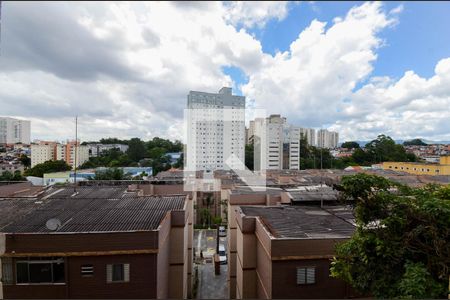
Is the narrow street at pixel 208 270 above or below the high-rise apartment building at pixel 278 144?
below

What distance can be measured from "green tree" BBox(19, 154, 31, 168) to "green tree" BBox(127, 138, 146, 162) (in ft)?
41.6

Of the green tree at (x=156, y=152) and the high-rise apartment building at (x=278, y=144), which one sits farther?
the green tree at (x=156, y=152)

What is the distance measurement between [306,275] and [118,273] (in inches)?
127

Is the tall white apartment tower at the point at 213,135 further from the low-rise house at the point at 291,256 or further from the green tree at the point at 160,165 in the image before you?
the low-rise house at the point at 291,256

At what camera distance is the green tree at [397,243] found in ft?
8.29

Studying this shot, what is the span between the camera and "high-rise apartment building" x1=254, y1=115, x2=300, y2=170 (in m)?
30.3

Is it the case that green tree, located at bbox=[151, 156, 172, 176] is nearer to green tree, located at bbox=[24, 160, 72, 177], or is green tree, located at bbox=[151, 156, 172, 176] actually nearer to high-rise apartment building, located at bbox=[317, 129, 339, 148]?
green tree, located at bbox=[24, 160, 72, 177]

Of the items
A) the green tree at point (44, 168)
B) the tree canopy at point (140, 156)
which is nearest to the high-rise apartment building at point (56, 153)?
the tree canopy at point (140, 156)

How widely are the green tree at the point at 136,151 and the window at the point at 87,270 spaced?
3672 cm

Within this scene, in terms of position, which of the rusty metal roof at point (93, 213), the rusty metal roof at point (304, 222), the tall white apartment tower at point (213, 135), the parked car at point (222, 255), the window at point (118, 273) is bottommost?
the parked car at point (222, 255)

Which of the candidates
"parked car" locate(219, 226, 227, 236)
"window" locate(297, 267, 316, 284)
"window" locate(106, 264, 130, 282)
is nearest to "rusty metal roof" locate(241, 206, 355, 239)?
"window" locate(297, 267, 316, 284)

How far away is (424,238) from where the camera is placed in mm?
2756

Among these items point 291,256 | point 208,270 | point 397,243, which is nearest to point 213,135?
point 208,270

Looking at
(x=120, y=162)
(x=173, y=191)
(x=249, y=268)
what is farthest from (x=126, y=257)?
(x=120, y=162)
